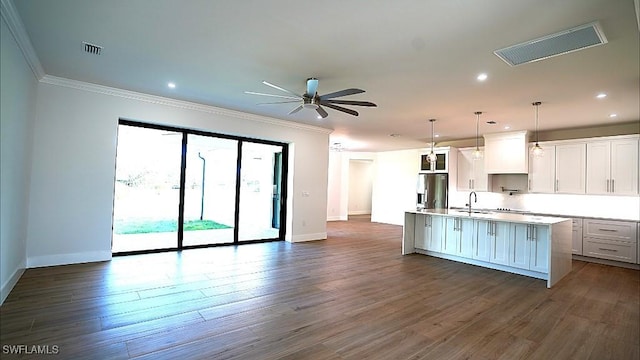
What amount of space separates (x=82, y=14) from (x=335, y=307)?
3.70 meters

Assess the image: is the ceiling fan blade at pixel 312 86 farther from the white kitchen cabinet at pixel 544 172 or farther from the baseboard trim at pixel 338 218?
the baseboard trim at pixel 338 218

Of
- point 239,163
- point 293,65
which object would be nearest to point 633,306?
point 293,65

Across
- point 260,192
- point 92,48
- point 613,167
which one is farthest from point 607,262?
point 92,48

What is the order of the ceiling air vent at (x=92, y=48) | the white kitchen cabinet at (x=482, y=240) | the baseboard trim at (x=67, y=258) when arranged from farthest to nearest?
the white kitchen cabinet at (x=482, y=240) < the baseboard trim at (x=67, y=258) < the ceiling air vent at (x=92, y=48)

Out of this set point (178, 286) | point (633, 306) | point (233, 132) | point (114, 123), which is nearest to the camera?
point (633, 306)

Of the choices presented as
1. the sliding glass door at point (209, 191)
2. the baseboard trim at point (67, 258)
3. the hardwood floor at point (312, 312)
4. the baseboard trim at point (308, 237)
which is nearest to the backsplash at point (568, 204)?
the hardwood floor at point (312, 312)

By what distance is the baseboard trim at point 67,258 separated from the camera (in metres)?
4.46

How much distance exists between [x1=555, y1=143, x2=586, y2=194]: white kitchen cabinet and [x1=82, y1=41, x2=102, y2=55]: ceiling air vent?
27.4 feet

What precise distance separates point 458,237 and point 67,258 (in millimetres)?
6368

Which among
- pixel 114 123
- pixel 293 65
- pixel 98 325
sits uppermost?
pixel 293 65

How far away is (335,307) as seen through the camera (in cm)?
338

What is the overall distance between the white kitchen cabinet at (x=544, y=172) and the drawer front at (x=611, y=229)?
1.03m

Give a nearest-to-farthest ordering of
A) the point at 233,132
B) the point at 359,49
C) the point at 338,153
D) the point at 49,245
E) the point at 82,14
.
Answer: the point at 82,14, the point at 359,49, the point at 49,245, the point at 233,132, the point at 338,153

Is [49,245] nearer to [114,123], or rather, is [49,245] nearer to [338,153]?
[114,123]
